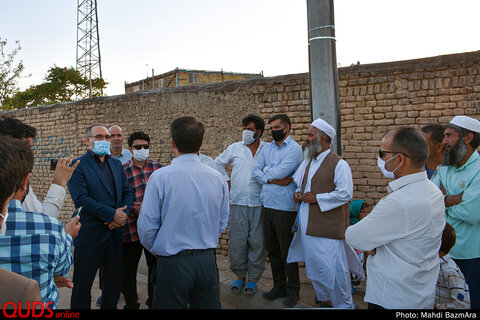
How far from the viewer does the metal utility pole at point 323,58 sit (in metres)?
3.42

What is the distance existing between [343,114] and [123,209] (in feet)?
11.3

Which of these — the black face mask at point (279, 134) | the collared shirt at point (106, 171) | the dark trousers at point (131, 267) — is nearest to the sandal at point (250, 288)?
the dark trousers at point (131, 267)

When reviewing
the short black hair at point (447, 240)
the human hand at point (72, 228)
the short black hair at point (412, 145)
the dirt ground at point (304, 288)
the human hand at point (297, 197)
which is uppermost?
the short black hair at point (412, 145)

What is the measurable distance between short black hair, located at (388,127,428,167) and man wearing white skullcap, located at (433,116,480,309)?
3.32ft

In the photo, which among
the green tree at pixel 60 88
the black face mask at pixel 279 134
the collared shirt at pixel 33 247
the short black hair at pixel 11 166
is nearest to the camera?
the short black hair at pixel 11 166

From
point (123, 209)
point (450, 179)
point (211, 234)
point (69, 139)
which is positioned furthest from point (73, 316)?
point (69, 139)

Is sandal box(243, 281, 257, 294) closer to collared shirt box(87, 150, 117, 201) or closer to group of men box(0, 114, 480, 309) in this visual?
group of men box(0, 114, 480, 309)

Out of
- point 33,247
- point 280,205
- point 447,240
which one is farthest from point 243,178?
point 33,247

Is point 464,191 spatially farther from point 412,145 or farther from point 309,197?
point 309,197

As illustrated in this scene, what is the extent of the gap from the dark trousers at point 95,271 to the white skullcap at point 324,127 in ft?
7.52

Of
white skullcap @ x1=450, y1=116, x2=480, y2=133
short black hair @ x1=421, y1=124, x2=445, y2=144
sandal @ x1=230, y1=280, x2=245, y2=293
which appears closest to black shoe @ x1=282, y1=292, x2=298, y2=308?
sandal @ x1=230, y1=280, x2=245, y2=293

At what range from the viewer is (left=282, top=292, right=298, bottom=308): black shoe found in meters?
3.93

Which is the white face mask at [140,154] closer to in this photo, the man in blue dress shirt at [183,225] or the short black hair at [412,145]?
the man in blue dress shirt at [183,225]

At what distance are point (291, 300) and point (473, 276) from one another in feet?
5.82
